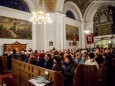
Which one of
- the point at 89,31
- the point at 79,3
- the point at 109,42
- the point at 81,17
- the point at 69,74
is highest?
the point at 79,3

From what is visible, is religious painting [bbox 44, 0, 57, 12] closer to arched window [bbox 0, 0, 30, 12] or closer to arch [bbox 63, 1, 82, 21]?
arched window [bbox 0, 0, 30, 12]

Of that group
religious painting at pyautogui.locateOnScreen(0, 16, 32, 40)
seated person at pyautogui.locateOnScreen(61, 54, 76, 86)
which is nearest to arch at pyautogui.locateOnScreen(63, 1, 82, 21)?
religious painting at pyautogui.locateOnScreen(0, 16, 32, 40)

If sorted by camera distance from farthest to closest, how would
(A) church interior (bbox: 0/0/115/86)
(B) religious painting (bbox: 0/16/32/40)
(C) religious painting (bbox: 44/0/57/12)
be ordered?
(C) religious painting (bbox: 44/0/57/12) → (B) religious painting (bbox: 0/16/32/40) → (A) church interior (bbox: 0/0/115/86)

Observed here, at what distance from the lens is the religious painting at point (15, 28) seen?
13.0m

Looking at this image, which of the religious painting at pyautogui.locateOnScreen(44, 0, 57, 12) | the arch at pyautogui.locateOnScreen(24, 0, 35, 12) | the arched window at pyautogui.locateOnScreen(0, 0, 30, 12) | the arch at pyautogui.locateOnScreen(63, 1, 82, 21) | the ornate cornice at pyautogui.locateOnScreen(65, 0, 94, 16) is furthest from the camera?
the ornate cornice at pyautogui.locateOnScreen(65, 0, 94, 16)

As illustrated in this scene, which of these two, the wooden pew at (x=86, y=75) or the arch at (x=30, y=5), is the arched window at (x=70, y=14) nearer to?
the arch at (x=30, y=5)

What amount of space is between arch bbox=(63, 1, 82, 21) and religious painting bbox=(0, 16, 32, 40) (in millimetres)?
6513

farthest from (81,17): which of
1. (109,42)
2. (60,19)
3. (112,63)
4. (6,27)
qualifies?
(112,63)

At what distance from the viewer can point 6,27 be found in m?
13.2

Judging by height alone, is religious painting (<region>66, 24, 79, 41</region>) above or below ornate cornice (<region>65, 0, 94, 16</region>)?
below

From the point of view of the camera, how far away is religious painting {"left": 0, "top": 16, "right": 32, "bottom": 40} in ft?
42.6

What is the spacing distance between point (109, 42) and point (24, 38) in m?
11.8

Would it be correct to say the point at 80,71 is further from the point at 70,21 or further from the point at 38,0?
the point at 70,21

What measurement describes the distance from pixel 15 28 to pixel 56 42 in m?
4.26
